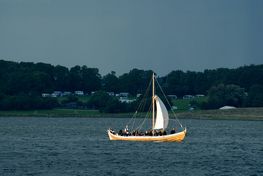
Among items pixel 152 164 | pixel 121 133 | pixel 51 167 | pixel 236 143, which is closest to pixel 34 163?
pixel 51 167

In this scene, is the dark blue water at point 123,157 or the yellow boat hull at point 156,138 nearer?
the dark blue water at point 123,157

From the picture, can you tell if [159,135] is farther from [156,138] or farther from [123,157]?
[123,157]

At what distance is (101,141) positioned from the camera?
129 metres

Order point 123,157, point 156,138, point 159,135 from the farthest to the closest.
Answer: point 159,135
point 156,138
point 123,157

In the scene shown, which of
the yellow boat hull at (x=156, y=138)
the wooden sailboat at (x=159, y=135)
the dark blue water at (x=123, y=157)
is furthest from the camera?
the wooden sailboat at (x=159, y=135)

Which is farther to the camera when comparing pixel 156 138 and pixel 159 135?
pixel 159 135

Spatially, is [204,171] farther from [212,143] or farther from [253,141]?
[253,141]

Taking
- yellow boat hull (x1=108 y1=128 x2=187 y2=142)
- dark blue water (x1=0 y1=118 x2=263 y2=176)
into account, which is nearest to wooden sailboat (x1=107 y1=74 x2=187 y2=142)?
yellow boat hull (x1=108 y1=128 x2=187 y2=142)

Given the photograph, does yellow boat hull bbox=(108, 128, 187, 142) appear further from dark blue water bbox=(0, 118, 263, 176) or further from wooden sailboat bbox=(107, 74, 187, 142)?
dark blue water bbox=(0, 118, 263, 176)

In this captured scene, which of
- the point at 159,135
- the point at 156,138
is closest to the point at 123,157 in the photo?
the point at 156,138

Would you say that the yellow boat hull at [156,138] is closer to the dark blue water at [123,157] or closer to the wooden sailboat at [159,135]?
the wooden sailboat at [159,135]

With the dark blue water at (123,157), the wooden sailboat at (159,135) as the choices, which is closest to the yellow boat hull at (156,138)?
the wooden sailboat at (159,135)

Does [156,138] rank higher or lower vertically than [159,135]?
lower

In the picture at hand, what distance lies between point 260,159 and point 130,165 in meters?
16.8
